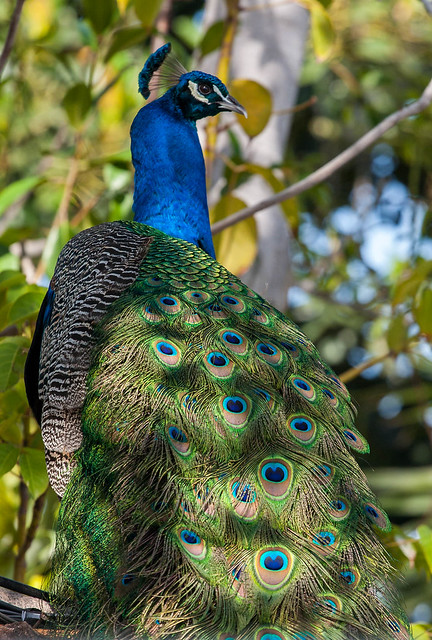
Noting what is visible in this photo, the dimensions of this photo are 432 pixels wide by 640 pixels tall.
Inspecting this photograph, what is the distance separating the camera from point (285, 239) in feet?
11.4

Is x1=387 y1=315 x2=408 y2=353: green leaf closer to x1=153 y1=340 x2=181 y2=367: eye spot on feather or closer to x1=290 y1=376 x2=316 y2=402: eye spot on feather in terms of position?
x1=290 y1=376 x2=316 y2=402: eye spot on feather

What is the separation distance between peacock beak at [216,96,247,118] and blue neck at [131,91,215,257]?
217 mm

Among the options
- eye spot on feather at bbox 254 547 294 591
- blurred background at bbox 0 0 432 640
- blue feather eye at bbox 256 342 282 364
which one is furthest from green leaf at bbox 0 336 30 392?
eye spot on feather at bbox 254 547 294 591

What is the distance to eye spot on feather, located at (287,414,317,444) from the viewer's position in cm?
198

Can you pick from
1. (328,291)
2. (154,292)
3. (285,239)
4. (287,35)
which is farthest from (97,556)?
(328,291)

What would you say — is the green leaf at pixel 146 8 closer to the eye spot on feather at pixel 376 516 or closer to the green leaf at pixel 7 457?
the green leaf at pixel 7 457

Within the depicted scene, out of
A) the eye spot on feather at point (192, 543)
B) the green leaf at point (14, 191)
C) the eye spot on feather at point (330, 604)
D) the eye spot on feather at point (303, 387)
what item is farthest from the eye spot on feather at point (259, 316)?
the green leaf at point (14, 191)

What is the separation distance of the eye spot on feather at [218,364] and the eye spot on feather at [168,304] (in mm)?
190

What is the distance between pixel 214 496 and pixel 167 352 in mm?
424

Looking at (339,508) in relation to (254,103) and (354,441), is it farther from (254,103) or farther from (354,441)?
(254,103)

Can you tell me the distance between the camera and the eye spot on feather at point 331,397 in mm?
2160

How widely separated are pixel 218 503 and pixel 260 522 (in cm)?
9

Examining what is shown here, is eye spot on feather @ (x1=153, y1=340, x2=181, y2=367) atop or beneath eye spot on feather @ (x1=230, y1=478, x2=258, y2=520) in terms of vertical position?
atop

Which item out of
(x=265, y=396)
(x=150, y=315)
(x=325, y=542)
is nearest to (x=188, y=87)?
(x=150, y=315)
